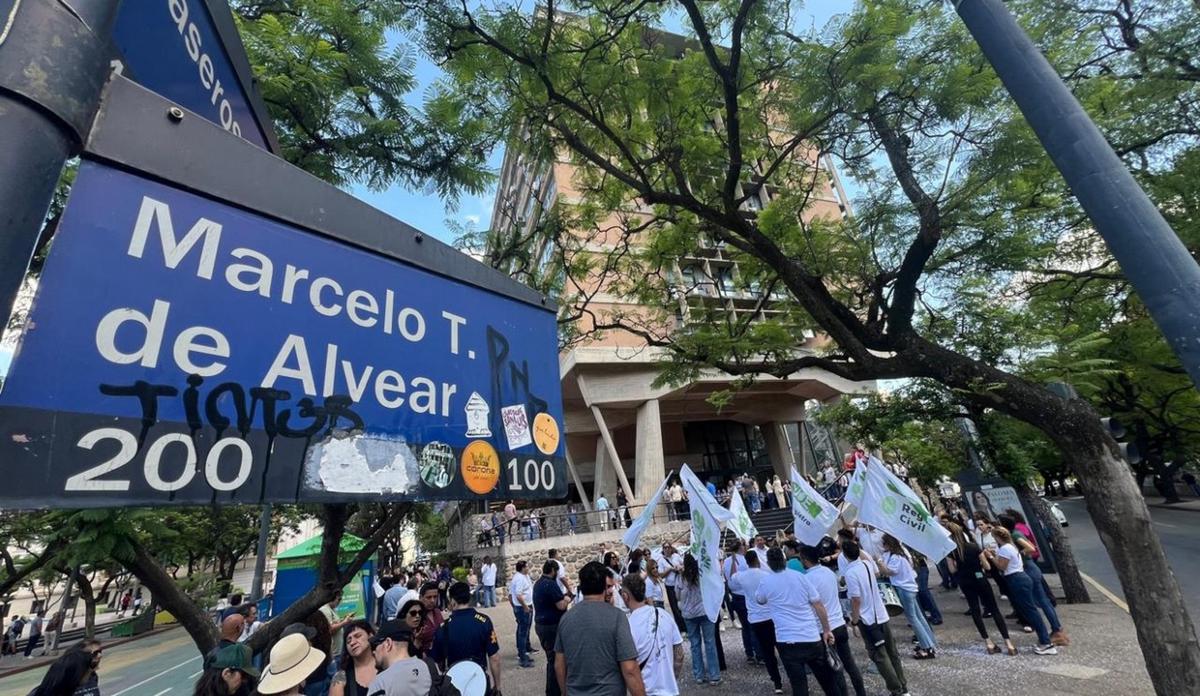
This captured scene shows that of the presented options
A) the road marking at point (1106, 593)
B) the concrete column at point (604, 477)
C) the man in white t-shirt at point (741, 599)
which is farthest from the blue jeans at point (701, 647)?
the concrete column at point (604, 477)

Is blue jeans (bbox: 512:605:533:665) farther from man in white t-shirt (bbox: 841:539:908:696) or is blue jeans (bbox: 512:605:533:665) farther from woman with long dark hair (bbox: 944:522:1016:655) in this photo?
woman with long dark hair (bbox: 944:522:1016:655)

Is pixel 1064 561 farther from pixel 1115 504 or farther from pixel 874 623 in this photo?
pixel 874 623

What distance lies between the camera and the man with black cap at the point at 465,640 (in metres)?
5.40

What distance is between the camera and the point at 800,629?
5.60 meters

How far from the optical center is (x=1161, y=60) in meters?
8.03

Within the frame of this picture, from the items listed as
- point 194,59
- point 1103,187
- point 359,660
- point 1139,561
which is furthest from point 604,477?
point 194,59

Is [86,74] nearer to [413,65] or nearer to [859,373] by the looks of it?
[413,65]

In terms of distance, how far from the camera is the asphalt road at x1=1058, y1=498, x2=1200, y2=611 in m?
10.7

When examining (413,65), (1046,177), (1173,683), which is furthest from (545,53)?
(1173,683)

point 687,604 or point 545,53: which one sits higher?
point 545,53

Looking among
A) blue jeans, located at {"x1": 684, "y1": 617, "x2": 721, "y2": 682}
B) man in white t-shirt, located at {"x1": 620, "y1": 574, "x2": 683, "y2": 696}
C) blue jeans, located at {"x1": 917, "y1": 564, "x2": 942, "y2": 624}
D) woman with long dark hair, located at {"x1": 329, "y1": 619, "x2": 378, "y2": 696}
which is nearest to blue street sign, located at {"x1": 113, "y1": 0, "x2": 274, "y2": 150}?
woman with long dark hair, located at {"x1": 329, "y1": 619, "x2": 378, "y2": 696}

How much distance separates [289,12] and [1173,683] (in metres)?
9.23

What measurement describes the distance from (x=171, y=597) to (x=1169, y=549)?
21.0 meters

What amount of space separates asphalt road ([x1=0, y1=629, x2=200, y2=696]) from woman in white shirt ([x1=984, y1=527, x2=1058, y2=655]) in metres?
15.3
